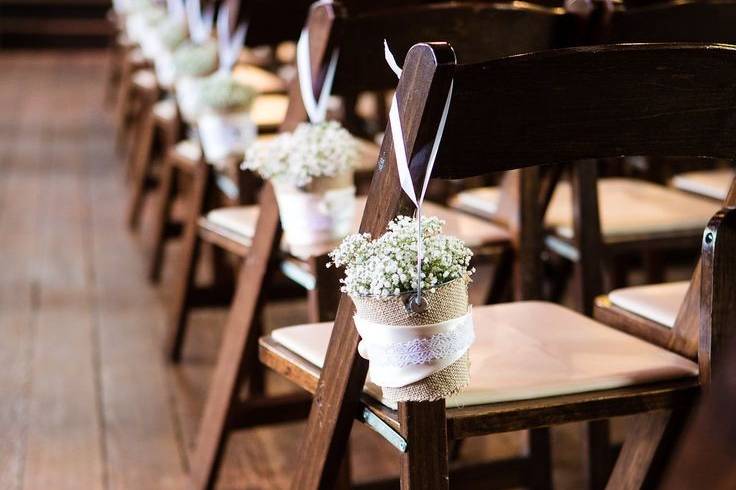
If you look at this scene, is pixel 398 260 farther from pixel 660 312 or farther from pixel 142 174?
pixel 142 174

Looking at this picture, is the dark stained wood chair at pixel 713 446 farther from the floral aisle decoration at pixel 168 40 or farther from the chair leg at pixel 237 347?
the floral aisle decoration at pixel 168 40

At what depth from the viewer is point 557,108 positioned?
4.02 feet

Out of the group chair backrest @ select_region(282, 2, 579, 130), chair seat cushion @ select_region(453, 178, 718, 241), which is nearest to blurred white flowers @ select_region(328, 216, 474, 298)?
chair backrest @ select_region(282, 2, 579, 130)

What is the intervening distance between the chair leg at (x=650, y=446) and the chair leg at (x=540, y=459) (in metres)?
0.68

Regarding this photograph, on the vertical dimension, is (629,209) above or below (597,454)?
above

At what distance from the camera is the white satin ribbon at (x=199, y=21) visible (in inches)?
134

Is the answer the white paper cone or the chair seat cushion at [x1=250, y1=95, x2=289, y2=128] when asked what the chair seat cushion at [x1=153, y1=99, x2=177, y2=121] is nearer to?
the chair seat cushion at [x1=250, y1=95, x2=289, y2=128]

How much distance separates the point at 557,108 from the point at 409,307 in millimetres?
253

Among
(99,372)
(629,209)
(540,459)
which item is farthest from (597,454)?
(99,372)

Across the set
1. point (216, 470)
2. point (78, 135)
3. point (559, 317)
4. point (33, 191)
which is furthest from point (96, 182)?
point (559, 317)

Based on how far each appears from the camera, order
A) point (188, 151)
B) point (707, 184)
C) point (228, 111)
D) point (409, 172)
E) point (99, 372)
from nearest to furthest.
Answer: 1. point (409, 172)
2. point (707, 184)
3. point (228, 111)
4. point (99, 372)
5. point (188, 151)

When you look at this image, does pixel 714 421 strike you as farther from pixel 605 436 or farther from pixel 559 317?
pixel 605 436

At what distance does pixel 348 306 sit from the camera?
1.34 meters

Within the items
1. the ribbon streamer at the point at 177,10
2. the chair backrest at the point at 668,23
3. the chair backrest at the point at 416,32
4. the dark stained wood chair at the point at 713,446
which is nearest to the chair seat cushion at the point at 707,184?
the chair backrest at the point at 668,23
